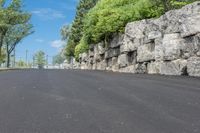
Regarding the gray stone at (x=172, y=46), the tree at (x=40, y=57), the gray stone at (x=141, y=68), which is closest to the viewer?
the gray stone at (x=172, y=46)

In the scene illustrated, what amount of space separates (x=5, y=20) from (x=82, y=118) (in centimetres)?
5192

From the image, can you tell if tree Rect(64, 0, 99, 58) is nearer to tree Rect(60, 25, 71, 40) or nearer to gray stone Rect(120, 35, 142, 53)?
tree Rect(60, 25, 71, 40)

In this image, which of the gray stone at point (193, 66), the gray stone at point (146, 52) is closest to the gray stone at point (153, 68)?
the gray stone at point (146, 52)

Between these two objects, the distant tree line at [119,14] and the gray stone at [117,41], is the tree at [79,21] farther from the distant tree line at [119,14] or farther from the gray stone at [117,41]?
the gray stone at [117,41]

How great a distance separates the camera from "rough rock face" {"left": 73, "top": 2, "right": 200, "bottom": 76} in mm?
17781

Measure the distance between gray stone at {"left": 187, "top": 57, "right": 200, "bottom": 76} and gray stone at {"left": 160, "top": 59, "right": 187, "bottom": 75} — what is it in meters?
0.66

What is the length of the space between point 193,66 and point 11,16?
43601 millimetres

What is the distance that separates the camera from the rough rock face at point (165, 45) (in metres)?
17.8

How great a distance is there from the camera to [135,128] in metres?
6.23

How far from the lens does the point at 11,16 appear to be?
57406 mm

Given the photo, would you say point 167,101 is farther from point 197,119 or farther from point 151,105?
point 197,119

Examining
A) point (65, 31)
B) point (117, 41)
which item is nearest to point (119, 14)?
point (117, 41)

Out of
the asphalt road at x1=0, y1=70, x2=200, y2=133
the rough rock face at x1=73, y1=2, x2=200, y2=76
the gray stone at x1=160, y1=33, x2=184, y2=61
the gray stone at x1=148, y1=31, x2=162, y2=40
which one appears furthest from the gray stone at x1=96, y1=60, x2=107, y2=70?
the asphalt road at x1=0, y1=70, x2=200, y2=133

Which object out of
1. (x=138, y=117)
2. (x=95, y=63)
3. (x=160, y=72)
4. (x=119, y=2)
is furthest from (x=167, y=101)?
(x=95, y=63)
